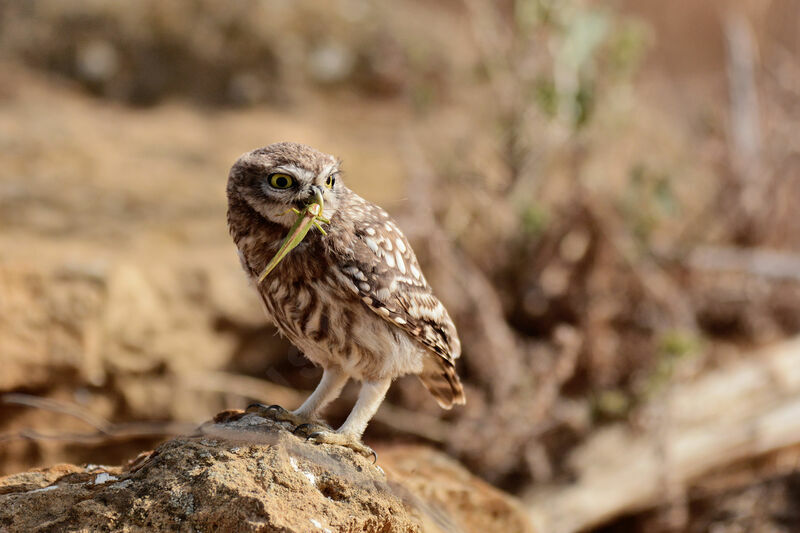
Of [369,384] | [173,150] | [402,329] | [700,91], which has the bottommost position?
[369,384]

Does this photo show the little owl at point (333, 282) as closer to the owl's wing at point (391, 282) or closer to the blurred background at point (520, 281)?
the owl's wing at point (391, 282)

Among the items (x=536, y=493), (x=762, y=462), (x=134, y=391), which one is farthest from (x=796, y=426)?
(x=134, y=391)

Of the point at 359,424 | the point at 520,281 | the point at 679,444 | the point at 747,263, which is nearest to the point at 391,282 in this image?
the point at 359,424

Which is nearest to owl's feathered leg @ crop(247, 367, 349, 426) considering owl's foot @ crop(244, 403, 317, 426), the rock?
owl's foot @ crop(244, 403, 317, 426)

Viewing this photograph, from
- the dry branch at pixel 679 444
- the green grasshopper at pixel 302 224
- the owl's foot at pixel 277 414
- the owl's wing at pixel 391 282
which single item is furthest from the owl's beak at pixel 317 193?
the dry branch at pixel 679 444

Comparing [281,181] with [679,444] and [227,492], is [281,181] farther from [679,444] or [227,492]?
[679,444]

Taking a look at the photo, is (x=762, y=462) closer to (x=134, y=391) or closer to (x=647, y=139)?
(x=647, y=139)
